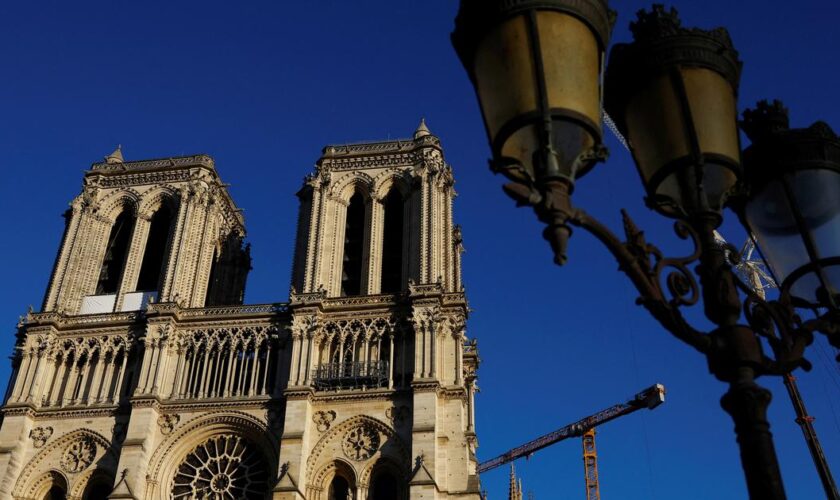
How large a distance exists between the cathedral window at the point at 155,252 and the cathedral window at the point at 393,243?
9102mm

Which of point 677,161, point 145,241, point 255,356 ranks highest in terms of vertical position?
point 145,241

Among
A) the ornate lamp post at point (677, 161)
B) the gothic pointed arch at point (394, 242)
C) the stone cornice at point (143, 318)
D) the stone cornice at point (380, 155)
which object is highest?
the stone cornice at point (380, 155)

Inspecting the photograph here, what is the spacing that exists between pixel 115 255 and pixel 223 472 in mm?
11805

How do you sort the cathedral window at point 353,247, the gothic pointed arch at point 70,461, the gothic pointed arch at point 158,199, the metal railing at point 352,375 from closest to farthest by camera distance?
the gothic pointed arch at point 70,461 < the metal railing at point 352,375 < the cathedral window at point 353,247 < the gothic pointed arch at point 158,199

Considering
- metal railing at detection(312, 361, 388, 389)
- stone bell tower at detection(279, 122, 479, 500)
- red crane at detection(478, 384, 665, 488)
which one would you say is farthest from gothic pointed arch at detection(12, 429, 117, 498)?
red crane at detection(478, 384, 665, 488)

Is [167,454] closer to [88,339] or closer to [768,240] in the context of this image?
[88,339]

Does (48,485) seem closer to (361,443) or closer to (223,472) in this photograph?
(223,472)

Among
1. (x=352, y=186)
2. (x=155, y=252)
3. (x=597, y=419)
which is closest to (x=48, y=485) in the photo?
(x=155, y=252)

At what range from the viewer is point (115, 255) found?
38000mm

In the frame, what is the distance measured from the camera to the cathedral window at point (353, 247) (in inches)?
1417

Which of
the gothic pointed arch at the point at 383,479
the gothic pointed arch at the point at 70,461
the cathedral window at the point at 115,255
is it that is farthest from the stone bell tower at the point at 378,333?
the cathedral window at the point at 115,255

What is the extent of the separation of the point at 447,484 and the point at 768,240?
25256 mm

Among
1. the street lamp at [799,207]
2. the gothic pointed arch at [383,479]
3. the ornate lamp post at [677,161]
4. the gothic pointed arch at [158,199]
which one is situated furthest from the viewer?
the gothic pointed arch at [158,199]

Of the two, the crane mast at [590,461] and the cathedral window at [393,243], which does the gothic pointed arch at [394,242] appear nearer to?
the cathedral window at [393,243]
